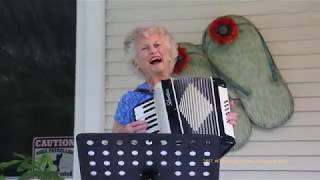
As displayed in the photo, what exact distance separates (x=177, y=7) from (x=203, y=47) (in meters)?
0.33

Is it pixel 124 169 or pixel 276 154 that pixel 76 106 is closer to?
pixel 276 154

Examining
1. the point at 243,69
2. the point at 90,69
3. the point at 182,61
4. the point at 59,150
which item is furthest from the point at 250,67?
the point at 59,150

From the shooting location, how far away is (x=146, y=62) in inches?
84.7

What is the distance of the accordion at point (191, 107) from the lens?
6.15 ft

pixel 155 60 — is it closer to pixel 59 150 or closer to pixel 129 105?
pixel 129 105

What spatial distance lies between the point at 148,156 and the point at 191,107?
375 millimetres

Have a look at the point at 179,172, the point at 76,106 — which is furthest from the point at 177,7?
the point at 179,172

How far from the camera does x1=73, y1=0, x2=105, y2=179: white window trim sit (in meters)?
3.48

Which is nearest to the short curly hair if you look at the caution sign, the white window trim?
the white window trim

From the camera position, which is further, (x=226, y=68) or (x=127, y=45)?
(x=226, y=68)

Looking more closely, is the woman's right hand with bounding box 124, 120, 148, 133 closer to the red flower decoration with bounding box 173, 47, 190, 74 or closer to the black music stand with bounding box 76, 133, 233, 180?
the black music stand with bounding box 76, 133, 233, 180

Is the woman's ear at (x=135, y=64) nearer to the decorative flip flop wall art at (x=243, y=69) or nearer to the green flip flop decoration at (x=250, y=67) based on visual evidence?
the decorative flip flop wall art at (x=243, y=69)

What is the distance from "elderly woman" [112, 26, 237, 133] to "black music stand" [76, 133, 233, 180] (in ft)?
1.43

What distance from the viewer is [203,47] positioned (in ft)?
11.1
